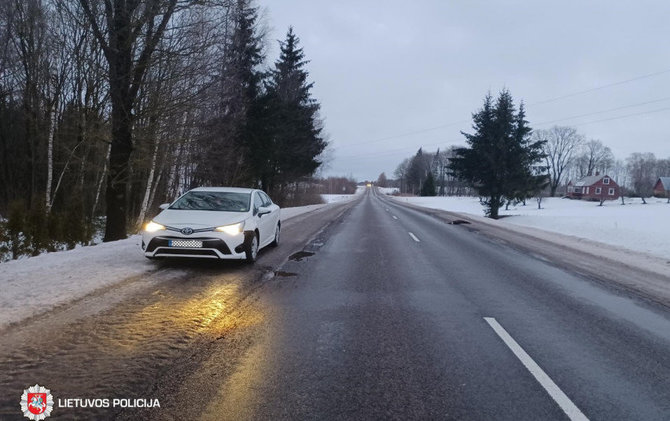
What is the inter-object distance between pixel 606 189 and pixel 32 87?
344 feet

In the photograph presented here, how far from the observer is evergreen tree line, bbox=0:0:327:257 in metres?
11.7

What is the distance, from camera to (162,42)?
39.2 feet

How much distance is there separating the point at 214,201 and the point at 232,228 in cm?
165

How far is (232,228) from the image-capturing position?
26.8 ft

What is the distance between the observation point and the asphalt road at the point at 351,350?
3.21 meters

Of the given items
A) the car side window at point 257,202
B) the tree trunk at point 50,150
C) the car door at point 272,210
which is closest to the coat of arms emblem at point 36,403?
the car side window at point 257,202

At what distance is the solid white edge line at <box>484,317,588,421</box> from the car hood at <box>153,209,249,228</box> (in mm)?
5111

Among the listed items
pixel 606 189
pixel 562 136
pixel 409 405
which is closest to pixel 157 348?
pixel 409 405

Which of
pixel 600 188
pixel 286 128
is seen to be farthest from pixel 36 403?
pixel 600 188

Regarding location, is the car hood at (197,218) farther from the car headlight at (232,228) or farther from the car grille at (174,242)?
the car grille at (174,242)

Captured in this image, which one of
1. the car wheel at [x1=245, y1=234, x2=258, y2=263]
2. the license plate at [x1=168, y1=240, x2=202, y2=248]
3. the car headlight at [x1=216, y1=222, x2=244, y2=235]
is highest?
the car headlight at [x1=216, y1=222, x2=244, y2=235]

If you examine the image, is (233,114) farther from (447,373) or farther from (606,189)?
(606,189)

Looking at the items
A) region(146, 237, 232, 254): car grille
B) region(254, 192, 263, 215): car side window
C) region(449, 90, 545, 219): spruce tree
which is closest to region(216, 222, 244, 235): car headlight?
region(146, 237, 232, 254): car grille

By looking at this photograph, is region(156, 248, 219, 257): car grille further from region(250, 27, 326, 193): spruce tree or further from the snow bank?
region(250, 27, 326, 193): spruce tree
